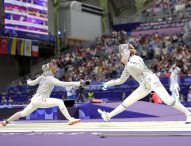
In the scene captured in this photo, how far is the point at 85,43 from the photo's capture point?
1275 inches

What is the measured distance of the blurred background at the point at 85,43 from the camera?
21.2 m

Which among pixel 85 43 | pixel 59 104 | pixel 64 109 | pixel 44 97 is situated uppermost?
pixel 85 43

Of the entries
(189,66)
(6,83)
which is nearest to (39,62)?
(6,83)

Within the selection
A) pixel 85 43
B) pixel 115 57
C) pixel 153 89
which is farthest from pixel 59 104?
pixel 85 43

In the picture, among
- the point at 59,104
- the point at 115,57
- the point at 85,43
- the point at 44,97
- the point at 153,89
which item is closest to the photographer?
the point at 153,89

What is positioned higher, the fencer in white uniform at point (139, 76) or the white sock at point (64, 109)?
the fencer in white uniform at point (139, 76)

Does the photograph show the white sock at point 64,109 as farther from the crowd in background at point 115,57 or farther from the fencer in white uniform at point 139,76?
the crowd in background at point 115,57

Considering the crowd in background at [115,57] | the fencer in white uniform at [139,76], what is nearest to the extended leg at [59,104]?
the fencer in white uniform at [139,76]

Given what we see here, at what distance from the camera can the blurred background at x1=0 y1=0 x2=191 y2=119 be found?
69.7 feet

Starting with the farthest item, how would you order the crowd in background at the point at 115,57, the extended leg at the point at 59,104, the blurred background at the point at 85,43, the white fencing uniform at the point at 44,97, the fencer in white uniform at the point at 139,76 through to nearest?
the crowd in background at the point at 115,57, the blurred background at the point at 85,43, the white fencing uniform at the point at 44,97, the extended leg at the point at 59,104, the fencer in white uniform at the point at 139,76

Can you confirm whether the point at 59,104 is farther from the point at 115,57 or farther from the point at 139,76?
the point at 115,57

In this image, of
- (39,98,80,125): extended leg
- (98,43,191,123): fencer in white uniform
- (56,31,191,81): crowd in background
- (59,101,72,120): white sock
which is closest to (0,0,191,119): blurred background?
(56,31,191,81): crowd in background

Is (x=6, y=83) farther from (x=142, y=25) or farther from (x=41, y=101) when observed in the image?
(x=41, y=101)

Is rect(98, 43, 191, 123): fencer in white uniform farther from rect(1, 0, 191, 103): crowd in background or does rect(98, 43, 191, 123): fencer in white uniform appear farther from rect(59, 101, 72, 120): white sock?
rect(1, 0, 191, 103): crowd in background
